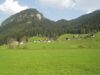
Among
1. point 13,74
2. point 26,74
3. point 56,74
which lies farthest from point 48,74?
point 13,74

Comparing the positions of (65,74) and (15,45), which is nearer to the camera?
(65,74)

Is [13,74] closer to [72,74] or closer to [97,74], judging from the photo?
[72,74]

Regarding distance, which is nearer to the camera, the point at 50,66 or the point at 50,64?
the point at 50,66

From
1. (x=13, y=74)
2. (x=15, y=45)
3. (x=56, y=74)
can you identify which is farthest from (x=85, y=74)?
(x=15, y=45)

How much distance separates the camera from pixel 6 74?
28.2m

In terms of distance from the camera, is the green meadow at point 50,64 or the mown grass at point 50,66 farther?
the green meadow at point 50,64

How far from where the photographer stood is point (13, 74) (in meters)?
28.1

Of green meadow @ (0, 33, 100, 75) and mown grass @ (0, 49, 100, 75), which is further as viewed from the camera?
green meadow @ (0, 33, 100, 75)

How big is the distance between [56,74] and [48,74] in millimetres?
1042

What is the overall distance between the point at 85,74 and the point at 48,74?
15.5 ft

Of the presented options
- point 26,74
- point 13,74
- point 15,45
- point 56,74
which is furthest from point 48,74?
point 15,45

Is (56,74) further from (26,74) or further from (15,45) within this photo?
(15,45)

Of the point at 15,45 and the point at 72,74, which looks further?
the point at 15,45

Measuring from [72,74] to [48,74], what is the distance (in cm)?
309
